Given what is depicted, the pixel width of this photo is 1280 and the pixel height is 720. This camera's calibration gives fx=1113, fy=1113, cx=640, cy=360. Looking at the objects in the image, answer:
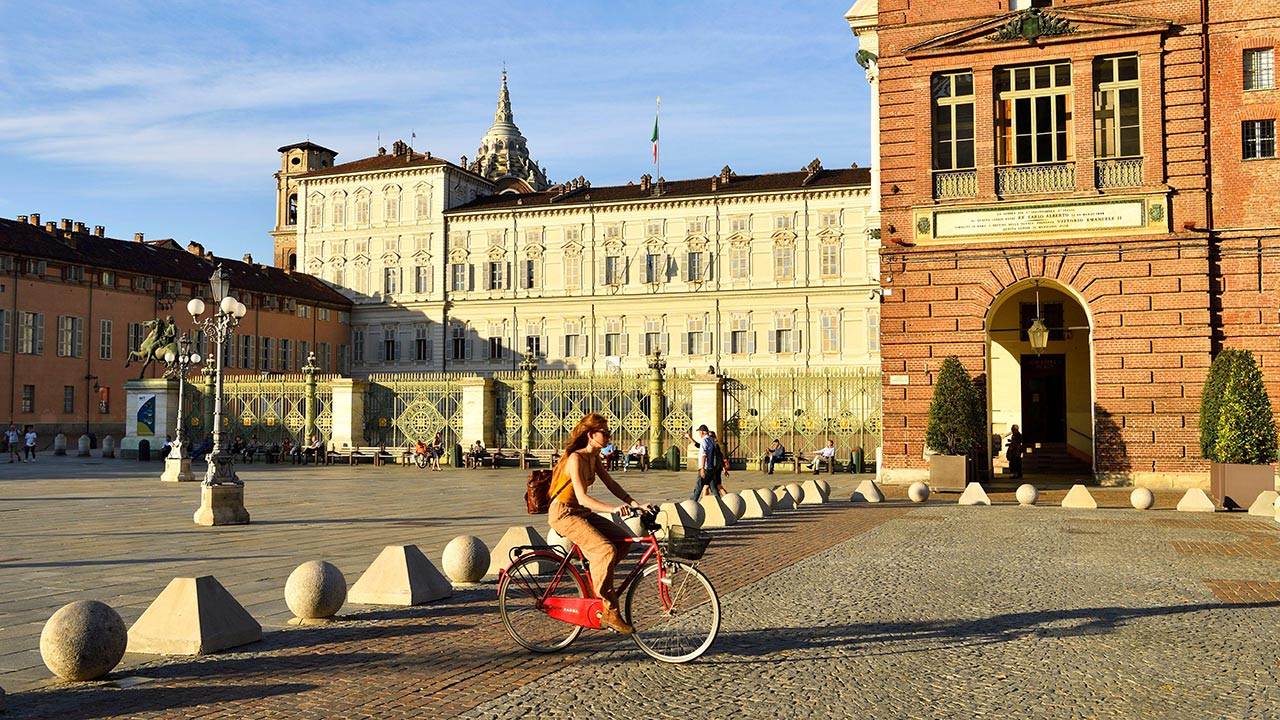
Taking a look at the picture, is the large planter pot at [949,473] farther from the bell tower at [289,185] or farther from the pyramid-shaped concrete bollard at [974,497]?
the bell tower at [289,185]

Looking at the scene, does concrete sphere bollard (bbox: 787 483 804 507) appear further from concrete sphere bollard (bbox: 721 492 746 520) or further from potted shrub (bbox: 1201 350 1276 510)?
potted shrub (bbox: 1201 350 1276 510)

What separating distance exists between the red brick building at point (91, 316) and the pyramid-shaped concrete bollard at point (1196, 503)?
145 feet

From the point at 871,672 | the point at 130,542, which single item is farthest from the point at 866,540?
the point at 130,542

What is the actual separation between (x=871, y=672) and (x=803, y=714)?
3.63ft

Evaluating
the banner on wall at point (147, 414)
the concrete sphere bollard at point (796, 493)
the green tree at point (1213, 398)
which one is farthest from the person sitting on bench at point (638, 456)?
the banner on wall at point (147, 414)

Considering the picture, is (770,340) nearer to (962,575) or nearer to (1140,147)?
(1140,147)

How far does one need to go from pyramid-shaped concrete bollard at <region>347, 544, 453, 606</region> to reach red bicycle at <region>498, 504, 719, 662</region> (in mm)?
1729

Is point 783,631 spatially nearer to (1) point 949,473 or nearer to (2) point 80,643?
(2) point 80,643

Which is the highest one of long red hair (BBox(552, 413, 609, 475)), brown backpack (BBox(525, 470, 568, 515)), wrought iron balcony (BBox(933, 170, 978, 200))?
wrought iron balcony (BBox(933, 170, 978, 200))

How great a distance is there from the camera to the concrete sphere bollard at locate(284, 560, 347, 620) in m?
8.22

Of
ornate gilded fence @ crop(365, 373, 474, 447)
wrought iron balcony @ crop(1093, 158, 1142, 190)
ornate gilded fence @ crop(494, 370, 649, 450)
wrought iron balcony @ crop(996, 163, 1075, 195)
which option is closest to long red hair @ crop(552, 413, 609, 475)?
wrought iron balcony @ crop(996, 163, 1075, 195)

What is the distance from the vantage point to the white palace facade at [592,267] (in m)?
59.7

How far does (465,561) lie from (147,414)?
3211 cm

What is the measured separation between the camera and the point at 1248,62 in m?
22.4
